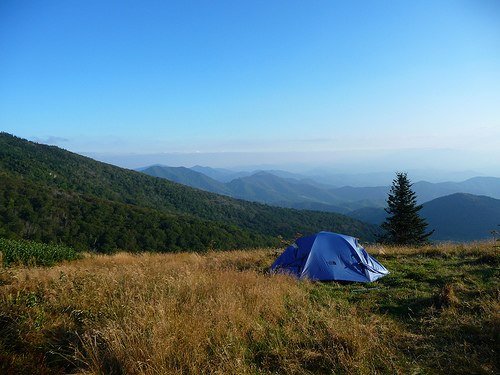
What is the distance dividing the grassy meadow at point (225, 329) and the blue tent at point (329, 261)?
1.99m

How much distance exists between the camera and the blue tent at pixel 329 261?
8180 millimetres

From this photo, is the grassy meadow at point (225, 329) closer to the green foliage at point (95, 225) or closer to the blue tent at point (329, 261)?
the blue tent at point (329, 261)

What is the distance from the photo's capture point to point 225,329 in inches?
152

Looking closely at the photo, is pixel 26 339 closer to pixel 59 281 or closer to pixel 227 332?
pixel 59 281

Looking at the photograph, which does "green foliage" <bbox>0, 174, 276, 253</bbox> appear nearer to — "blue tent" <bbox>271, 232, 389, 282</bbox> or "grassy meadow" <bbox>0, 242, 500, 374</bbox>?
"blue tent" <bbox>271, 232, 389, 282</bbox>

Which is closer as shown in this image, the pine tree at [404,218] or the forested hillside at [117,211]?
the pine tree at [404,218]

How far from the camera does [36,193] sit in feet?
216

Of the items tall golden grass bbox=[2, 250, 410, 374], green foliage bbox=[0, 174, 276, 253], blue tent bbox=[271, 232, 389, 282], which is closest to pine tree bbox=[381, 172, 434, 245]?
green foliage bbox=[0, 174, 276, 253]

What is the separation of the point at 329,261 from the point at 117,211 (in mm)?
68606

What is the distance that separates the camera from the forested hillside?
2224 inches

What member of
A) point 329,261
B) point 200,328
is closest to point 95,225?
point 329,261

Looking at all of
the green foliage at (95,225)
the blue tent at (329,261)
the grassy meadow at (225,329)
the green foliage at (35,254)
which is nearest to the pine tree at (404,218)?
the green foliage at (95,225)

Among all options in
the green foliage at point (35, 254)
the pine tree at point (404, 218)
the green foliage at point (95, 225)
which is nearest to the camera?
the green foliage at point (35, 254)

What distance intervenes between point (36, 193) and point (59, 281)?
73075 mm
